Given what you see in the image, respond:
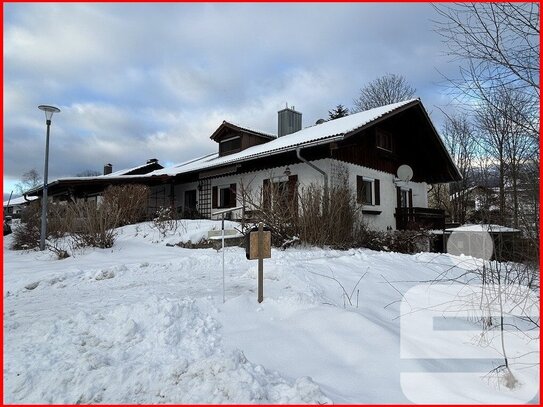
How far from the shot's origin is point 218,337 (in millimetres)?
3533

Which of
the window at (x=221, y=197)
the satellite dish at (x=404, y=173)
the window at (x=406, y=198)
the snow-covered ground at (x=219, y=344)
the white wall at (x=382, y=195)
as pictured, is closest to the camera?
the snow-covered ground at (x=219, y=344)

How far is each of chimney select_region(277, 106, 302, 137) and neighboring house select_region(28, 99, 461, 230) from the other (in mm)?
57

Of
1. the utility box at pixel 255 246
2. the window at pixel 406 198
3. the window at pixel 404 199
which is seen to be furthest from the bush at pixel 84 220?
the window at pixel 404 199

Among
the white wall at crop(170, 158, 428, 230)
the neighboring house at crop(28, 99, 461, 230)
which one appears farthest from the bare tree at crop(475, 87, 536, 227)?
the white wall at crop(170, 158, 428, 230)

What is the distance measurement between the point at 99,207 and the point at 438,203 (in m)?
26.1

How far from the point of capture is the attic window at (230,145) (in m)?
19.7

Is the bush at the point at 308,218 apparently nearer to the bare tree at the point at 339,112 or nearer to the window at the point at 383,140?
the window at the point at 383,140

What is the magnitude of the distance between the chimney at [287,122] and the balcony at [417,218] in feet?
24.8

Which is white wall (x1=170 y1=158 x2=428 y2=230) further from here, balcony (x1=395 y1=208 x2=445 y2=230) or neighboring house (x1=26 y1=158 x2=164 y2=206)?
neighboring house (x1=26 y1=158 x2=164 y2=206)

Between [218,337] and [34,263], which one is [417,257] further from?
[34,263]

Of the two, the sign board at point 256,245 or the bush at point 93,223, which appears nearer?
the sign board at point 256,245

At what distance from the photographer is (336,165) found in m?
13.9

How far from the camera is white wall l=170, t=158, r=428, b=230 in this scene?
1389 centimetres

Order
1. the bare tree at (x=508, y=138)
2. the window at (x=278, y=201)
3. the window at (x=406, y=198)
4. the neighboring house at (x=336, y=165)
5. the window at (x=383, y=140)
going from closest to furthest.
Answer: the bare tree at (x=508, y=138) → the window at (x=278, y=201) → the neighboring house at (x=336, y=165) → the window at (x=383, y=140) → the window at (x=406, y=198)
